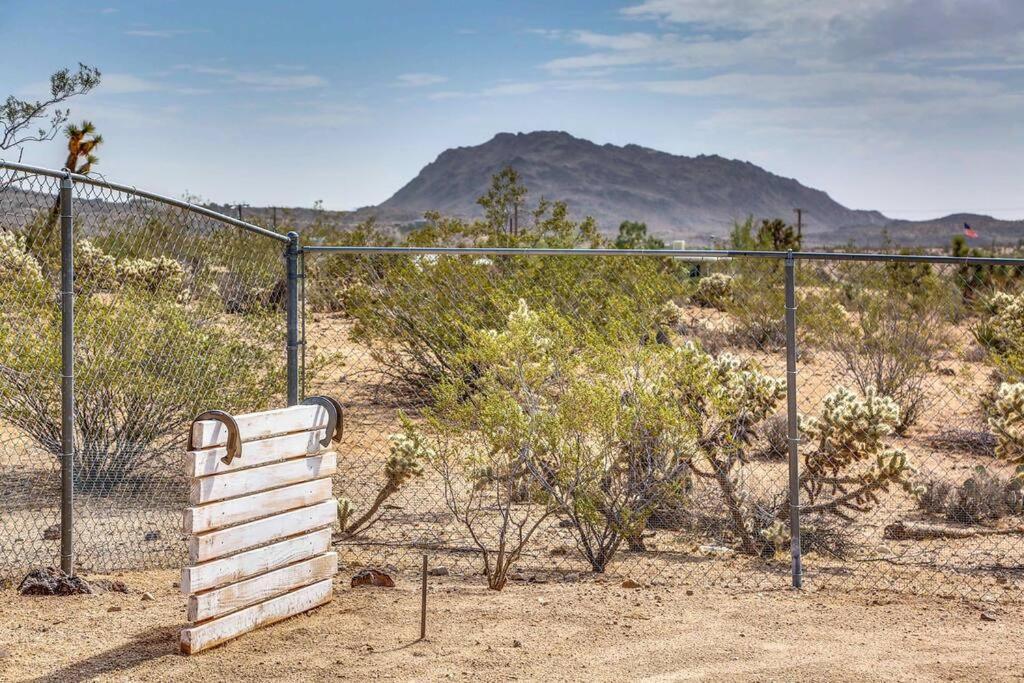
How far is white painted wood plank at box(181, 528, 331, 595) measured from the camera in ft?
17.3

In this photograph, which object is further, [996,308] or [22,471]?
[996,308]

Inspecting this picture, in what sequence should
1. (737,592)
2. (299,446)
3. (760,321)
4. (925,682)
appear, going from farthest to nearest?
(760,321)
(737,592)
(299,446)
(925,682)

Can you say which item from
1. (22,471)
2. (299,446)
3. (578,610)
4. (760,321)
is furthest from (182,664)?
(760,321)

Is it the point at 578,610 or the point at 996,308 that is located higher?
the point at 996,308

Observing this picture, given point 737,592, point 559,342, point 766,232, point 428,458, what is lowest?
point 737,592

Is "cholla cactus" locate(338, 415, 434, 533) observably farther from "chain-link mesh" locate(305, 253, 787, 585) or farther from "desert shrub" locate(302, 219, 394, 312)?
"desert shrub" locate(302, 219, 394, 312)

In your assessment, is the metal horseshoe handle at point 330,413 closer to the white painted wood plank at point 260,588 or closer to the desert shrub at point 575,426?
the white painted wood plank at point 260,588

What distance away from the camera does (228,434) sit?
539cm

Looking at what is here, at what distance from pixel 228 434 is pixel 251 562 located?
0.71 meters

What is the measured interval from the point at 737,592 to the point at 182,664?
3.45 m

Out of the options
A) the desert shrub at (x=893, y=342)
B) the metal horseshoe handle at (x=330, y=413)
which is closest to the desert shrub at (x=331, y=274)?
the metal horseshoe handle at (x=330, y=413)

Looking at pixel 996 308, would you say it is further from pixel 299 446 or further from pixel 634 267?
pixel 299 446

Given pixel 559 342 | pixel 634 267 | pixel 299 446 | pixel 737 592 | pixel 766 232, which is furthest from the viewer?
pixel 766 232

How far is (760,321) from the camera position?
1828 centimetres
